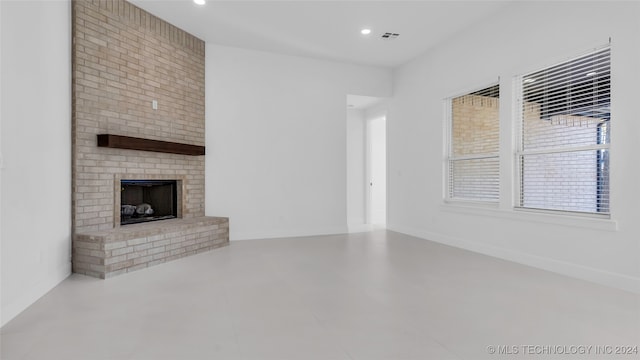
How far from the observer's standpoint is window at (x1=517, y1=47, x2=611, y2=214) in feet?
11.3

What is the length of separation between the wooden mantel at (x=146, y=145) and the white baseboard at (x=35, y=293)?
52.2 inches

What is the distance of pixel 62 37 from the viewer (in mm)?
3553

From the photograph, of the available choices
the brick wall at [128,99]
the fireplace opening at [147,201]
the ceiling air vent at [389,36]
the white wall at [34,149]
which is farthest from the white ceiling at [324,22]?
the fireplace opening at [147,201]

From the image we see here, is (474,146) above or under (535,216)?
above

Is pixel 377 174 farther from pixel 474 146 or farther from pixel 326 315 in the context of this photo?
pixel 326 315

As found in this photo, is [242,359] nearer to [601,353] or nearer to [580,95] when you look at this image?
[601,353]

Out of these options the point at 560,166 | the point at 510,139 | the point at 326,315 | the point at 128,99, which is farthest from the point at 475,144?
the point at 128,99

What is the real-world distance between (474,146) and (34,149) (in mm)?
4978

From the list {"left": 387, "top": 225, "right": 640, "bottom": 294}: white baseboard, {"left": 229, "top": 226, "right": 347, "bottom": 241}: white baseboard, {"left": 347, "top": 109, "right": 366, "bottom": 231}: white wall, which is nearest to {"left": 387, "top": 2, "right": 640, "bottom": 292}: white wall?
{"left": 387, "top": 225, "right": 640, "bottom": 294}: white baseboard

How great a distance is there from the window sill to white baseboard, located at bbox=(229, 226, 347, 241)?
1906 millimetres

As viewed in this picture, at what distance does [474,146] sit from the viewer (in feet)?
16.6

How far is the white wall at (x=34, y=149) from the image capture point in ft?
8.28

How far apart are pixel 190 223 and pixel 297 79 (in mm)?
3001

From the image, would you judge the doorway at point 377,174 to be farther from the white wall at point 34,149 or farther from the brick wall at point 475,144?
the white wall at point 34,149
